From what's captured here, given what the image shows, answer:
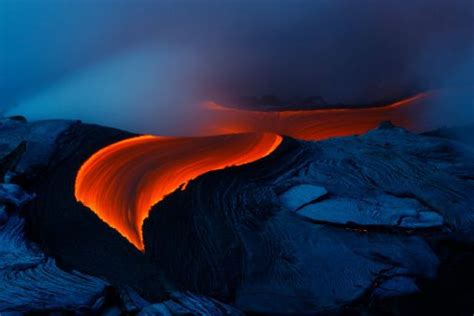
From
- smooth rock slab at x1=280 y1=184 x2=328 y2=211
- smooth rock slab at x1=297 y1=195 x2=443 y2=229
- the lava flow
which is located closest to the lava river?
the lava flow

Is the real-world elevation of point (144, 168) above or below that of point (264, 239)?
above

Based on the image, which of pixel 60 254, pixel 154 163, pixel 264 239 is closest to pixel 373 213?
pixel 264 239

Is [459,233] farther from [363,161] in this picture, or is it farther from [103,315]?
[103,315]

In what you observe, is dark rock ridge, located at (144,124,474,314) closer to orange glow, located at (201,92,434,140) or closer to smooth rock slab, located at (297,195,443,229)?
smooth rock slab, located at (297,195,443,229)

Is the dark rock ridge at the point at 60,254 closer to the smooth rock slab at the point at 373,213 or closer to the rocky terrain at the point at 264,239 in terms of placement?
the rocky terrain at the point at 264,239

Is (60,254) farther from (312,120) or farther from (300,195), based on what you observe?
(312,120)

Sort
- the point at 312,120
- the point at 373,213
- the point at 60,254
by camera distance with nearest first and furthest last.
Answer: the point at 60,254, the point at 373,213, the point at 312,120

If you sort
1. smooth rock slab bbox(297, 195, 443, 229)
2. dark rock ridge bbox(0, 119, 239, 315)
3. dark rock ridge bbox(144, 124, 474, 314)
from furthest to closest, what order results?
smooth rock slab bbox(297, 195, 443, 229), dark rock ridge bbox(144, 124, 474, 314), dark rock ridge bbox(0, 119, 239, 315)

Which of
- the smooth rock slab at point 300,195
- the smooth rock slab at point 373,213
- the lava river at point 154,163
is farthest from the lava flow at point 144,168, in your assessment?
the smooth rock slab at point 373,213
